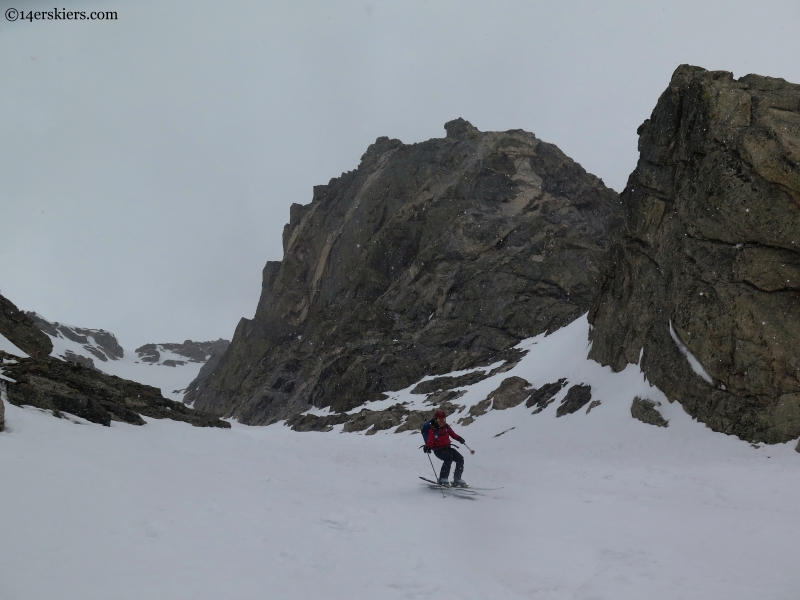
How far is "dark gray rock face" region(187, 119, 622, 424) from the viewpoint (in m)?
48.8

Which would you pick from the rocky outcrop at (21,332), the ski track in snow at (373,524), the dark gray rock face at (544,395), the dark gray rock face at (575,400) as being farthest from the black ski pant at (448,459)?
the rocky outcrop at (21,332)

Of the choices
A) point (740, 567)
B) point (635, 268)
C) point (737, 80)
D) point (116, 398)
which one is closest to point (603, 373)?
point (635, 268)

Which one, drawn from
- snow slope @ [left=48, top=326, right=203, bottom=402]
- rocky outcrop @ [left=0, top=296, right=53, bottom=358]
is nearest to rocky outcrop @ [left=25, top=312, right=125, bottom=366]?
snow slope @ [left=48, top=326, right=203, bottom=402]

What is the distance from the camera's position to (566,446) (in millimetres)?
19156

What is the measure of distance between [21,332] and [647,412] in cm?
3171

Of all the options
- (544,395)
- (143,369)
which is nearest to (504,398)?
(544,395)

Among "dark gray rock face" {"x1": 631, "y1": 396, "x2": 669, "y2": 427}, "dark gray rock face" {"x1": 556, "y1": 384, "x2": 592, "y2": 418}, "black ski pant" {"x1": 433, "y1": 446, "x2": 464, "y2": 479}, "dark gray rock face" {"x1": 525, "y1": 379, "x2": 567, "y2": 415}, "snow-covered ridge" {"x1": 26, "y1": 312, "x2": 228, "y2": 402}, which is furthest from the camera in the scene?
"snow-covered ridge" {"x1": 26, "y1": 312, "x2": 228, "y2": 402}

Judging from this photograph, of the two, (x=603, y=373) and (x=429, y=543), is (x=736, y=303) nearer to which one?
(x=603, y=373)

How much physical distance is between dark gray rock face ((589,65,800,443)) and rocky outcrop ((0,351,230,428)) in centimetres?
1886

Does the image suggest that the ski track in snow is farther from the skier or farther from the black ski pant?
the skier

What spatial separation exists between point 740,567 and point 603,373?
1709cm

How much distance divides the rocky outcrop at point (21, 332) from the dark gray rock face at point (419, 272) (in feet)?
83.3

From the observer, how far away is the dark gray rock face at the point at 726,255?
14.9m

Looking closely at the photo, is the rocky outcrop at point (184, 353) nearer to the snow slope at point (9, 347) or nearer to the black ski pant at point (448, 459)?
the snow slope at point (9, 347)
